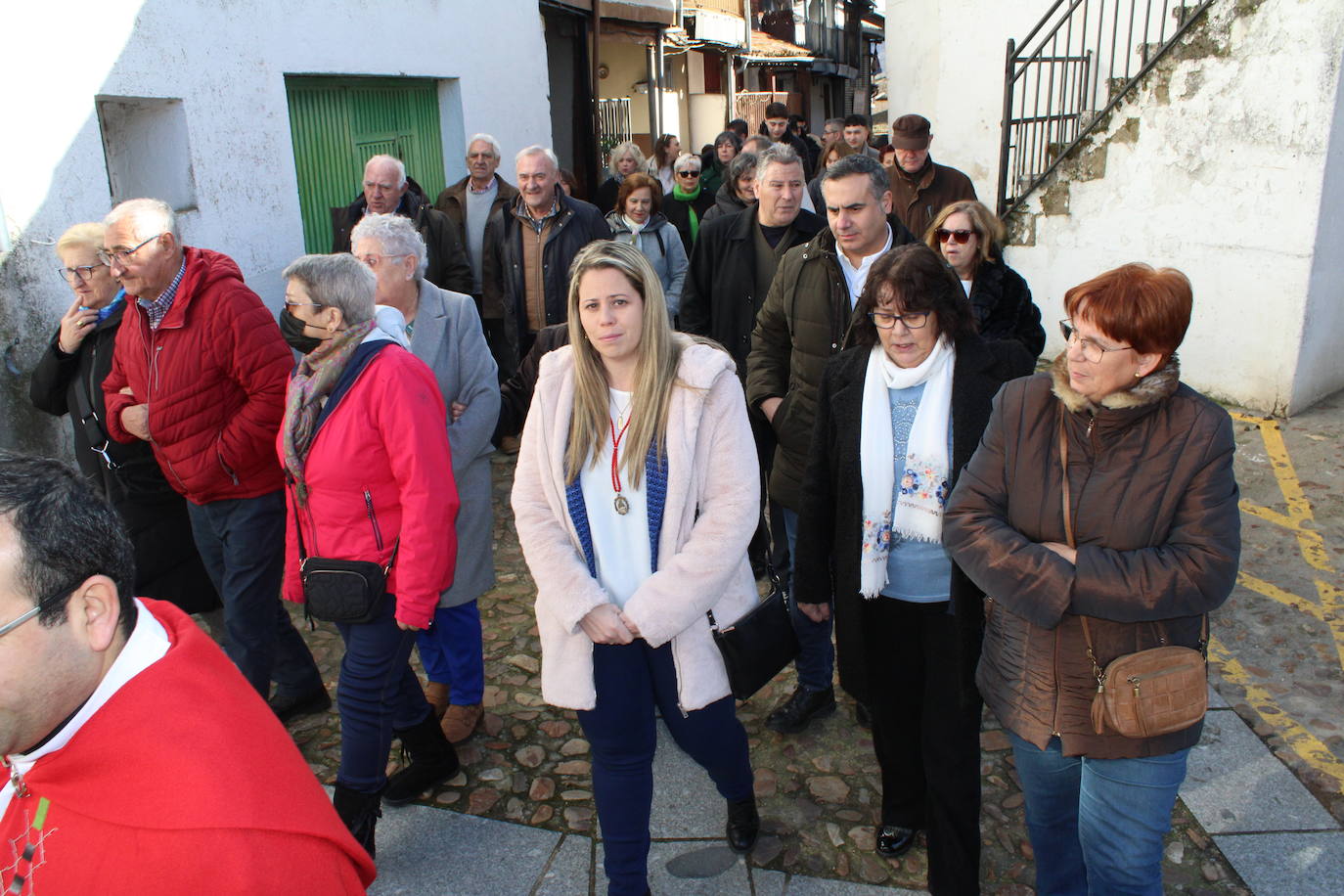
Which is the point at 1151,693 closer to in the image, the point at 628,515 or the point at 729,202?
the point at 628,515

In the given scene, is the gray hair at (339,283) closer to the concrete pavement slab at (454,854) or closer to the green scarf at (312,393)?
the green scarf at (312,393)

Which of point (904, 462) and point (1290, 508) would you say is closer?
point (904, 462)

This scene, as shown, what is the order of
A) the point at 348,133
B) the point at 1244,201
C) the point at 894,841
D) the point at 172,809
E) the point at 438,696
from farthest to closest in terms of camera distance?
the point at 348,133 < the point at 1244,201 < the point at 438,696 < the point at 894,841 < the point at 172,809

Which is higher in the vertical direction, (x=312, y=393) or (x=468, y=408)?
(x=312, y=393)

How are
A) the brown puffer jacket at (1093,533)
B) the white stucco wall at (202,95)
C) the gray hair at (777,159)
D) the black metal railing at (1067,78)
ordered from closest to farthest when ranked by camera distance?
the brown puffer jacket at (1093,533), the gray hair at (777,159), the white stucco wall at (202,95), the black metal railing at (1067,78)

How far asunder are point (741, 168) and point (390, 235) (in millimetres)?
3507

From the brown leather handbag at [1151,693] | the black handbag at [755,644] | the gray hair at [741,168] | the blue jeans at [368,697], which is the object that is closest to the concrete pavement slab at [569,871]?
the blue jeans at [368,697]

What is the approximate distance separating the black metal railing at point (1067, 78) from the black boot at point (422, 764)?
272 inches

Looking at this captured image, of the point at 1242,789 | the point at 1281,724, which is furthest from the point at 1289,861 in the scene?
the point at 1281,724

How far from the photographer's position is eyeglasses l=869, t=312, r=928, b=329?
2.62m

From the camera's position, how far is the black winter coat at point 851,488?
8.59 ft

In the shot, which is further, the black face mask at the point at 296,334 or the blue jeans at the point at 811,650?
the blue jeans at the point at 811,650

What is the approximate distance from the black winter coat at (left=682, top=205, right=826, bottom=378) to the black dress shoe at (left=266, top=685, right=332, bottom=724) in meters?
2.23

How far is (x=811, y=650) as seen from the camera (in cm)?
363
